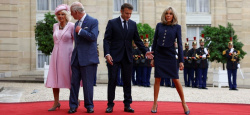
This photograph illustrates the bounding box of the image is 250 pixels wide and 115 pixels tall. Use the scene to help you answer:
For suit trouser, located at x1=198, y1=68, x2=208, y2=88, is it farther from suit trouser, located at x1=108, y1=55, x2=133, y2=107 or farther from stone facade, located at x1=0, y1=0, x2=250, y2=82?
suit trouser, located at x1=108, y1=55, x2=133, y2=107

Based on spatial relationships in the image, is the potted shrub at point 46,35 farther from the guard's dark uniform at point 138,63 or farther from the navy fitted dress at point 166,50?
the navy fitted dress at point 166,50

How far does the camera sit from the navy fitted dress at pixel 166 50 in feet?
30.5

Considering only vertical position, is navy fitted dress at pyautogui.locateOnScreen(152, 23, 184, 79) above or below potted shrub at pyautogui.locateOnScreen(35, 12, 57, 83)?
below

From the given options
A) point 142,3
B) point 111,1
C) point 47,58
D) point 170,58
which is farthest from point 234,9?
point 170,58

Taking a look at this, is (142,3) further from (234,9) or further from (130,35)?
(130,35)

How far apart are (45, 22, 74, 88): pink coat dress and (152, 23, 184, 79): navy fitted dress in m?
Result: 1.67

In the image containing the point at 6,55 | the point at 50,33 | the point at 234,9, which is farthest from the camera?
the point at 234,9

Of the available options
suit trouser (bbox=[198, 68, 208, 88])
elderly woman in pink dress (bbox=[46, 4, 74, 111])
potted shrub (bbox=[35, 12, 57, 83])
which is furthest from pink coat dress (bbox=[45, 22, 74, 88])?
potted shrub (bbox=[35, 12, 57, 83])

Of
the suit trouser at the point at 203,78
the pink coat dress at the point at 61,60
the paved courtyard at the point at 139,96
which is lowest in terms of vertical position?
the paved courtyard at the point at 139,96

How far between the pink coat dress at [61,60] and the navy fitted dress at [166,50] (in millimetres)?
1670

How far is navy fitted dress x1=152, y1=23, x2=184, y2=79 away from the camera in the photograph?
928 centimetres

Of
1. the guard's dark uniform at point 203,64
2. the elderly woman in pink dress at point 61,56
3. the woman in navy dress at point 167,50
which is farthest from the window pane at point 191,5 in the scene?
the elderly woman in pink dress at point 61,56

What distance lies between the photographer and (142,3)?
26859 millimetres

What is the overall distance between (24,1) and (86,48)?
17.4 meters
